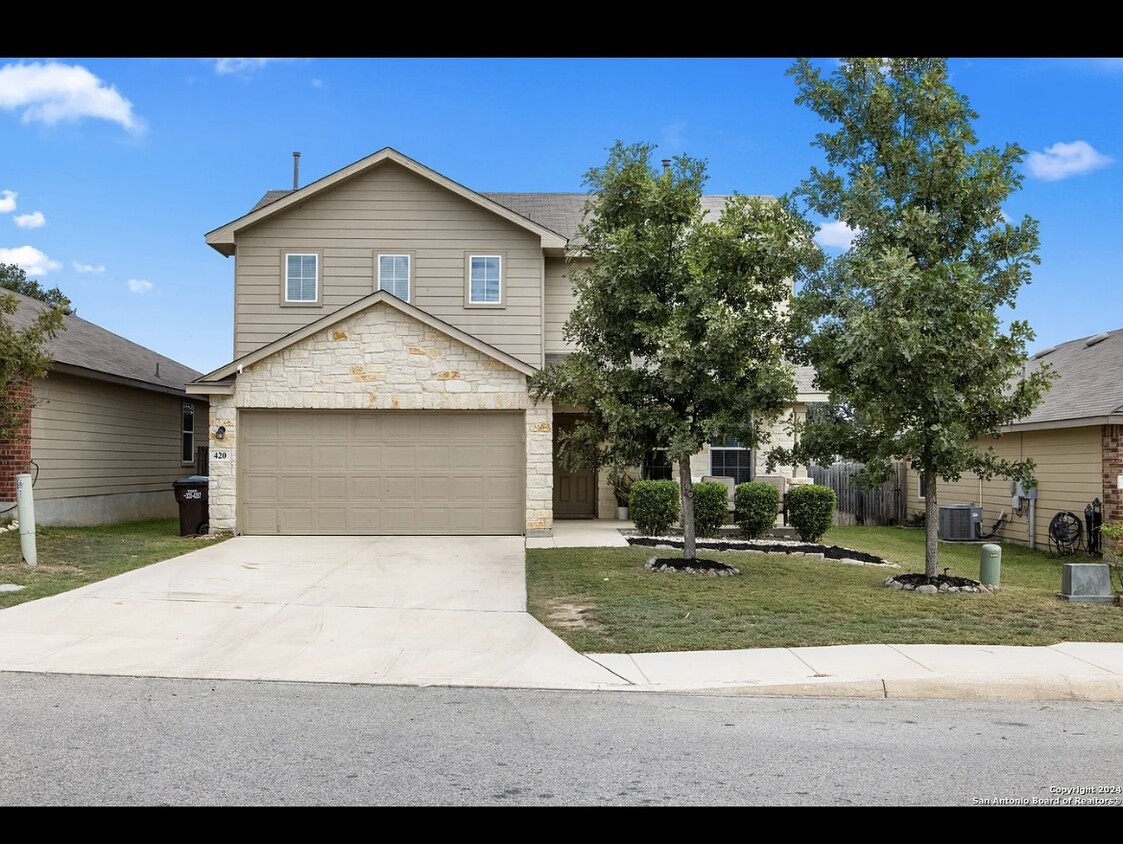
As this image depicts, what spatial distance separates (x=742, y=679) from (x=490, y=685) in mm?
2012

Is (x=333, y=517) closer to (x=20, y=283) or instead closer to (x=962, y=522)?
(x=962, y=522)

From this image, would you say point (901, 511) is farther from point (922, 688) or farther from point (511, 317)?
point (922, 688)

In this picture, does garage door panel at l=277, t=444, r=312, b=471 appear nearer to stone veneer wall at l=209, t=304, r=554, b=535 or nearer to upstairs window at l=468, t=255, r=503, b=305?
stone veneer wall at l=209, t=304, r=554, b=535

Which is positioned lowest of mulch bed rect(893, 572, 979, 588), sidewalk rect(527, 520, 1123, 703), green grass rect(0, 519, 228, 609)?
sidewalk rect(527, 520, 1123, 703)

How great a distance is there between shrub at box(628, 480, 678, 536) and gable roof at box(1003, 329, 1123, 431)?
639 centimetres

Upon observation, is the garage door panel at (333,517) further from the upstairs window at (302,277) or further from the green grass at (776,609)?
the upstairs window at (302,277)

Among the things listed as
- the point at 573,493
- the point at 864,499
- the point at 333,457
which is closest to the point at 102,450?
the point at 333,457

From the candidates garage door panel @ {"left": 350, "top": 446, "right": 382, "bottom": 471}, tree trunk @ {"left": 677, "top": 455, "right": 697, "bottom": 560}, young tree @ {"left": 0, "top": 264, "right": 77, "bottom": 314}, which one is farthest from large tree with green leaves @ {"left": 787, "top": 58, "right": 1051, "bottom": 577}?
young tree @ {"left": 0, "top": 264, "right": 77, "bottom": 314}

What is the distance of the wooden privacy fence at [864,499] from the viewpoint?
25953mm

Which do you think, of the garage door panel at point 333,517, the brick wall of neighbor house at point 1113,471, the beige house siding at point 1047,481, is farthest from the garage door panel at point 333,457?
the brick wall of neighbor house at point 1113,471

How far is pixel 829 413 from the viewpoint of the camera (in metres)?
13.5

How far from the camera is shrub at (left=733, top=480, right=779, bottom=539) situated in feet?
59.6

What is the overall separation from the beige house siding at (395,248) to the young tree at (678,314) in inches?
244

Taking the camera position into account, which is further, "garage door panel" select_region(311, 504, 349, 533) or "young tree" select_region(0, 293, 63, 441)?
"garage door panel" select_region(311, 504, 349, 533)
